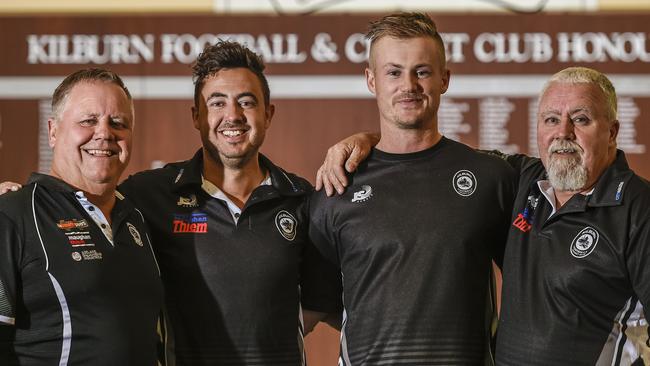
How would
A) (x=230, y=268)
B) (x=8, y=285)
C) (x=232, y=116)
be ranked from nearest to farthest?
(x=8, y=285)
(x=230, y=268)
(x=232, y=116)

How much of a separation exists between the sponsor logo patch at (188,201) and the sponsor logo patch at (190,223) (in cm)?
3

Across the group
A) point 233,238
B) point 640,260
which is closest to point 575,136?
point 640,260

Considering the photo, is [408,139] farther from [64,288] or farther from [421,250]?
[64,288]

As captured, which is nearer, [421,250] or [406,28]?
[421,250]

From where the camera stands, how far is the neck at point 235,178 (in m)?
2.65

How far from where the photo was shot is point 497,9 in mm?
4512

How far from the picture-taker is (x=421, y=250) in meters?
Answer: 2.38

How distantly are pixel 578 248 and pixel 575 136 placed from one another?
29 centimetres

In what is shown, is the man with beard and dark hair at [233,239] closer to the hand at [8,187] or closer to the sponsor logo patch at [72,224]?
the hand at [8,187]

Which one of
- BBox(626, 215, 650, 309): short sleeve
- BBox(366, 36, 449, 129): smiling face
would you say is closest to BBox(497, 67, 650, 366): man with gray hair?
BBox(626, 215, 650, 309): short sleeve

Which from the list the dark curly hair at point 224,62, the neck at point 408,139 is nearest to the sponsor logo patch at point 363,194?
the neck at point 408,139

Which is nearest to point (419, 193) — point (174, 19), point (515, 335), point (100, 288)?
point (515, 335)

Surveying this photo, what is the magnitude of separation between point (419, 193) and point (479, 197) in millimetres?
161

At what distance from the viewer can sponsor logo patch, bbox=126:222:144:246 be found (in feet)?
7.71
